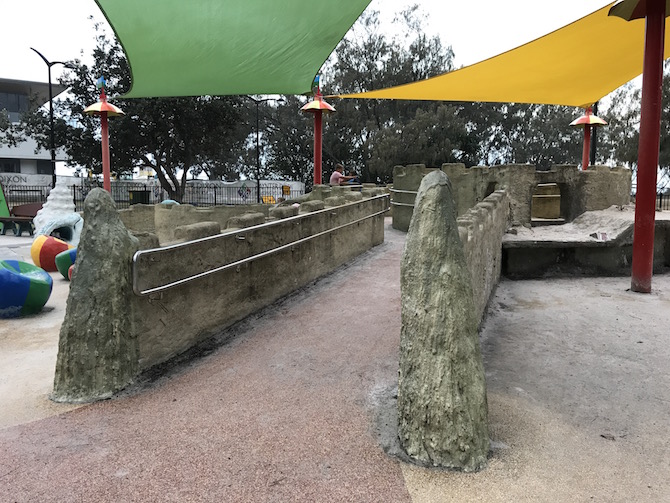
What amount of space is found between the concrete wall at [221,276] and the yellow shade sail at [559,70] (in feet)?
12.5

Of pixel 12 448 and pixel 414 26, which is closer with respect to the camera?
pixel 12 448

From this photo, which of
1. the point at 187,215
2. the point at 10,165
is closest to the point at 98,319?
the point at 187,215

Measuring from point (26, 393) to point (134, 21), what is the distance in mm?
4706

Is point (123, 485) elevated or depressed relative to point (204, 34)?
depressed

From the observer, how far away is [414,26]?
104ft

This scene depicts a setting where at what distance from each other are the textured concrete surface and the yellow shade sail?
14.5 feet

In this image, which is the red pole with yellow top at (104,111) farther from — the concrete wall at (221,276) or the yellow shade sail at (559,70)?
the concrete wall at (221,276)

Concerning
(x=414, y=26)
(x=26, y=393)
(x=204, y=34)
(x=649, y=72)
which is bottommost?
(x=26, y=393)

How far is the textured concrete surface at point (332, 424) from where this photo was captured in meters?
2.76

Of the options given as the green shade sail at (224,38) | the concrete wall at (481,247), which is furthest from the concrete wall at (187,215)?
the concrete wall at (481,247)

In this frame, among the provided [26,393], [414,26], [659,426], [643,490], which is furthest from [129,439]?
[414,26]

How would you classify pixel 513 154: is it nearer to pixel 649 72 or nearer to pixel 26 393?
pixel 649 72

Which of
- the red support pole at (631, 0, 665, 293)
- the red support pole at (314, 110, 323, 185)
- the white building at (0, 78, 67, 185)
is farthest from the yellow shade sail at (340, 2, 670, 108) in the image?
the white building at (0, 78, 67, 185)

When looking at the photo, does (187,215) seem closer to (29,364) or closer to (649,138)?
(29,364)
